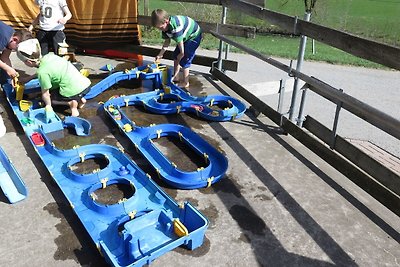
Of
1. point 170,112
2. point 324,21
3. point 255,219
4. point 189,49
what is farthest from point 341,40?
point 324,21

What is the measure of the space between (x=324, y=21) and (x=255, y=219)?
22.2m

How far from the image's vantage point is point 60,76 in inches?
194

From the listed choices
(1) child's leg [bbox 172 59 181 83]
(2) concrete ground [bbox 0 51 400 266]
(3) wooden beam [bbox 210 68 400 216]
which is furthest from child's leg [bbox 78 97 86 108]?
(3) wooden beam [bbox 210 68 400 216]

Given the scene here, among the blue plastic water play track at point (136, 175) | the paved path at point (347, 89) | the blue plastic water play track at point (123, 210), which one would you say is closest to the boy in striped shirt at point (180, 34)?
the blue plastic water play track at point (136, 175)

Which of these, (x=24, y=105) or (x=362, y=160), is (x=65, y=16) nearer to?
(x=24, y=105)

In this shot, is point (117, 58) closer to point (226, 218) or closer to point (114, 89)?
point (114, 89)

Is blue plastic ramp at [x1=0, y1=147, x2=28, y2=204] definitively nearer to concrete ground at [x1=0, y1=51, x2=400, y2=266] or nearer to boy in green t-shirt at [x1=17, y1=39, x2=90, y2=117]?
concrete ground at [x1=0, y1=51, x2=400, y2=266]

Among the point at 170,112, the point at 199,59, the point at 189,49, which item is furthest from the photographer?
the point at 199,59

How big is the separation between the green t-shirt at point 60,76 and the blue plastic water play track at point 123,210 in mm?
787

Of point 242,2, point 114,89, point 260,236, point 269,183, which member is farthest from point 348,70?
point 260,236

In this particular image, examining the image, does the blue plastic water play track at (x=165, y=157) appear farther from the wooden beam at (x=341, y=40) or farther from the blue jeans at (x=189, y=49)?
the wooden beam at (x=341, y=40)

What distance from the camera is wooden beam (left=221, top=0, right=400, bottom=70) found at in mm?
3223

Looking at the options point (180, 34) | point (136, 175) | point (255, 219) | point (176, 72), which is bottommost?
point (255, 219)

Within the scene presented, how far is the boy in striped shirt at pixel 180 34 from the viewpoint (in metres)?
5.67
